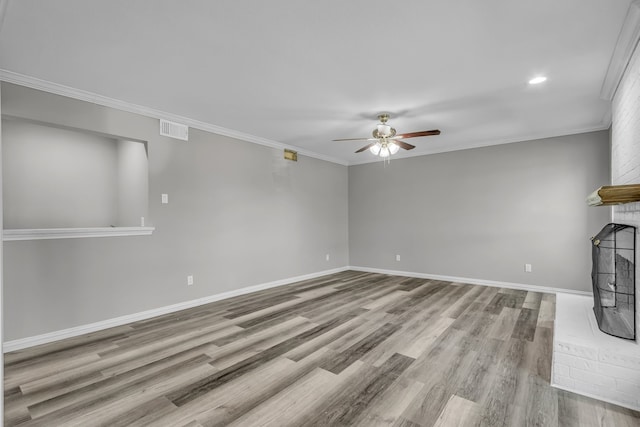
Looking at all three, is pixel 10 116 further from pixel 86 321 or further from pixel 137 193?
pixel 86 321

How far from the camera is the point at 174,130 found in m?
3.88

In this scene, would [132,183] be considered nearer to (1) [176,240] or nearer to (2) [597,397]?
(1) [176,240]

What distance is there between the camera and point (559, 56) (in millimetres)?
2482

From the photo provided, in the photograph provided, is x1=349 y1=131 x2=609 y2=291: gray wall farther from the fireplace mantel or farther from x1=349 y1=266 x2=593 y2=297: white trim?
the fireplace mantel

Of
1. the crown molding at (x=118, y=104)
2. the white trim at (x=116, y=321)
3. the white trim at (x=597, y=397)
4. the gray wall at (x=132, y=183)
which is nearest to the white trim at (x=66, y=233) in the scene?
the gray wall at (x=132, y=183)

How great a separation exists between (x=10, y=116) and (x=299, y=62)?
2742 millimetres

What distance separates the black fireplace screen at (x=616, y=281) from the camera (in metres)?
2.16

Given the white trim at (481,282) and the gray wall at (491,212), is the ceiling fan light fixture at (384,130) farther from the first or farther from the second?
the white trim at (481,282)

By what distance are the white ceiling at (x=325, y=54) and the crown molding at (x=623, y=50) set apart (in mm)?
51

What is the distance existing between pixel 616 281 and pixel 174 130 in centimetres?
478

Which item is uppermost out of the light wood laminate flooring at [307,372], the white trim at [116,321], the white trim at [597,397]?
the white trim at [116,321]

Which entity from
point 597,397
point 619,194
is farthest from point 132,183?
point 597,397

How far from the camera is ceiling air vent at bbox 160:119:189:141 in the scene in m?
3.77

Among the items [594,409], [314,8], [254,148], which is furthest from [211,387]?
[254,148]
